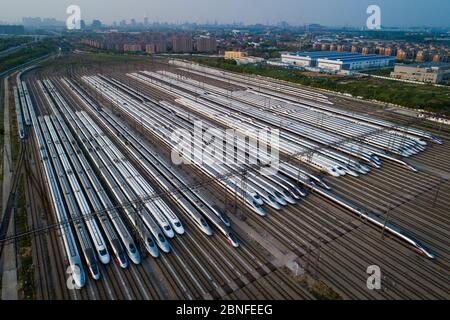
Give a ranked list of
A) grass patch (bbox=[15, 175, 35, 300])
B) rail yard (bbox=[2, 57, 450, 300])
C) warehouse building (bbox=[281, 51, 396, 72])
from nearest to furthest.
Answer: grass patch (bbox=[15, 175, 35, 300]) < rail yard (bbox=[2, 57, 450, 300]) < warehouse building (bbox=[281, 51, 396, 72])

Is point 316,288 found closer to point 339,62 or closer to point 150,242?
point 150,242

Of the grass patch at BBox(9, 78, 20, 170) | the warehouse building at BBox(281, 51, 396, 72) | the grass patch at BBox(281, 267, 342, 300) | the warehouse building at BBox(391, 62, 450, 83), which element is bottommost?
the grass patch at BBox(281, 267, 342, 300)

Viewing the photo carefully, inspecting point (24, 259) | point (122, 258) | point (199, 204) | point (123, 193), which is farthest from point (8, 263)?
point (199, 204)

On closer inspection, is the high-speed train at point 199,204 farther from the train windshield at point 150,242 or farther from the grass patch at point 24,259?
the grass patch at point 24,259

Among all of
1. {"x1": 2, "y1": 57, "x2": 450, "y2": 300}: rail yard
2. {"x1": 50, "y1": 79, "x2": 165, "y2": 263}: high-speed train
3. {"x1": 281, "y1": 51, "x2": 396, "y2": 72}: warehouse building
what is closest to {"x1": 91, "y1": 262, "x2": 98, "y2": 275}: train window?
{"x1": 2, "y1": 57, "x2": 450, "y2": 300}: rail yard

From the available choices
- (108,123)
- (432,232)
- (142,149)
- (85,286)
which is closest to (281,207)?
(432,232)

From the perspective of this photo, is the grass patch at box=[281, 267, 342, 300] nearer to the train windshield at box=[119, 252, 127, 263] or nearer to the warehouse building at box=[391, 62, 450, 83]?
the train windshield at box=[119, 252, 127, 263]
